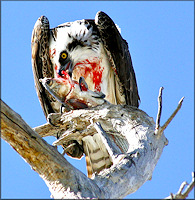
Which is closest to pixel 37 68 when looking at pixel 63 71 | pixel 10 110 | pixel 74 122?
pixel 63 71

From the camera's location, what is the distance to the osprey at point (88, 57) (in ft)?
21.8

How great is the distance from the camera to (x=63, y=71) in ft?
20.3

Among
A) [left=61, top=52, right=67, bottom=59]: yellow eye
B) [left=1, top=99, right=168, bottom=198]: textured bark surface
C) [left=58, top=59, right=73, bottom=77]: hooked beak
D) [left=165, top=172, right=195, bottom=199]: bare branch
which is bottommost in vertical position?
[left=165, top=172, right=195, bottom=199]: bare branch

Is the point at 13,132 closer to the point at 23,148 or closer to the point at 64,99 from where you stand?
the point at 23,148

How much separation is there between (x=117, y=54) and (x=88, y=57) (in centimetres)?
49

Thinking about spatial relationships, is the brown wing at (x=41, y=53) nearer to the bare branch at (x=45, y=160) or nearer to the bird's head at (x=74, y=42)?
the bird's head at (x=74, y=42)

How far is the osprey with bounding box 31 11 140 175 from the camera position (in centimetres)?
663

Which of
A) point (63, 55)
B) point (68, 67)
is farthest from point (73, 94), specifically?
point (63, 55)

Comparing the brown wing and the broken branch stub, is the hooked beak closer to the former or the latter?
the brown wing

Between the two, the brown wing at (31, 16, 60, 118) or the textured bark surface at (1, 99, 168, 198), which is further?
the brown wing at (31, 16, 60, 118)

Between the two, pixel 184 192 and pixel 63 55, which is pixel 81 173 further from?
pixel 63 55

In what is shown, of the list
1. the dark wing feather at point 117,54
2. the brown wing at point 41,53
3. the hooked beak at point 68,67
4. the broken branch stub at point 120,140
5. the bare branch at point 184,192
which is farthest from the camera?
the brown wing at point 41,53

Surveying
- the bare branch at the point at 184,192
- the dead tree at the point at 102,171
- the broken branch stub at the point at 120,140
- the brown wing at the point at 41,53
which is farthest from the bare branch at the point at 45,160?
the brown wing at the point at 41,53

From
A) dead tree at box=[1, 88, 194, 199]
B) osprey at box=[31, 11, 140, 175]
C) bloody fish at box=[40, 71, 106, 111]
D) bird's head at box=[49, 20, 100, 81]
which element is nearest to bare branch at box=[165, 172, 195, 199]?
dead tree at box=[1, 88, 194, 199]
